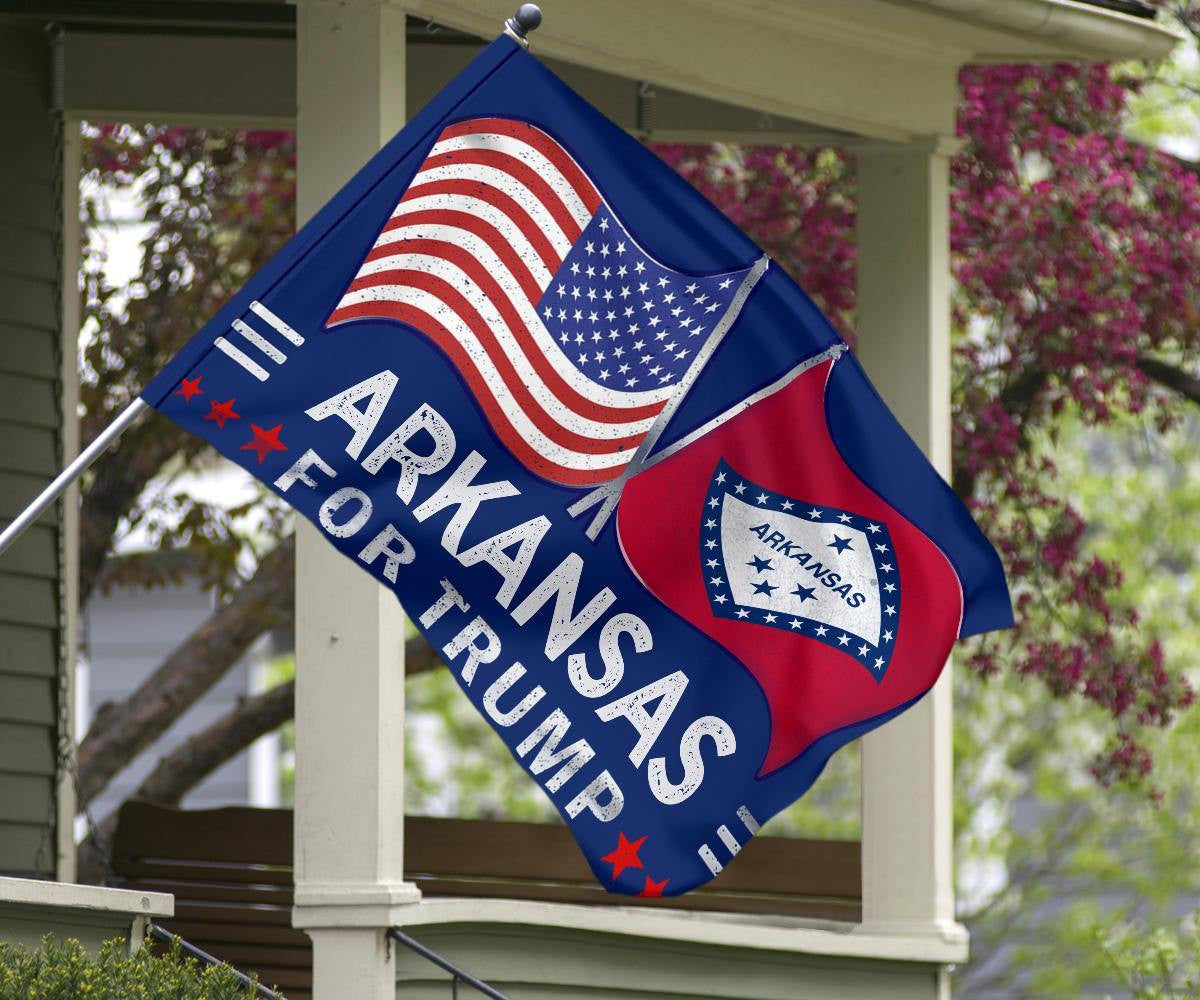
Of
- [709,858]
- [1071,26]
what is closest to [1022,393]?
[1071,26]

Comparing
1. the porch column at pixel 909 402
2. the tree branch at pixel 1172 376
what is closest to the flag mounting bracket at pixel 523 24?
the porch column at pixel 909 402

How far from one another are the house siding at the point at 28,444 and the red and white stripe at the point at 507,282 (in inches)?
127

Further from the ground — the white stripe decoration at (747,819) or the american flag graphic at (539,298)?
the american flag graphic at (539,298)

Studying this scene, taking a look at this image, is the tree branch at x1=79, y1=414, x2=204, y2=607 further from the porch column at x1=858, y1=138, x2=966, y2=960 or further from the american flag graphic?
the american flag graphic

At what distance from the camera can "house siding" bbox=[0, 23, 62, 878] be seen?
7148 millimetres

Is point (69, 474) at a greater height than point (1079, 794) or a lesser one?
lesser

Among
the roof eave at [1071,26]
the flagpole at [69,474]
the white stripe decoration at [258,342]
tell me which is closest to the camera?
the flagpole at [69,474]

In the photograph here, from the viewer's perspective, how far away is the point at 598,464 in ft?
14.7

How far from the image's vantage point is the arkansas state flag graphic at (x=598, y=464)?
14.0 ft

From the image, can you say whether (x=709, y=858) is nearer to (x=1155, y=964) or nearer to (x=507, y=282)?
(x=507, y=282)

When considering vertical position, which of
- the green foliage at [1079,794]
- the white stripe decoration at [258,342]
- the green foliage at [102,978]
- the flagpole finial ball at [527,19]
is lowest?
the green foliage at [102,978]

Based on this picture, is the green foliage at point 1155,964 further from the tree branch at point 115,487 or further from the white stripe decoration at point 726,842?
the tree branch at point 115,487

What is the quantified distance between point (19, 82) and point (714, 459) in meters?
3.81

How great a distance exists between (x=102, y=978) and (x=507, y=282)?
5.72 feet
